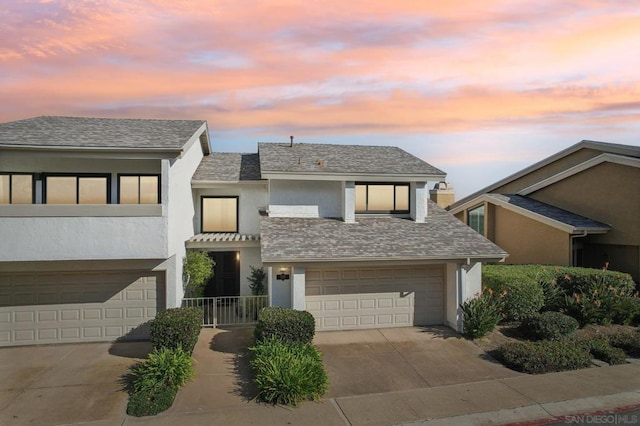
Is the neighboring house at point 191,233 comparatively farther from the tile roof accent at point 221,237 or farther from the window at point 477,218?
the window at point 477,218

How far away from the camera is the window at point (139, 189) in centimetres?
1420

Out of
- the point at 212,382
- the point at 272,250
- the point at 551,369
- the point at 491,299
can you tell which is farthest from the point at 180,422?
the point at 491,299

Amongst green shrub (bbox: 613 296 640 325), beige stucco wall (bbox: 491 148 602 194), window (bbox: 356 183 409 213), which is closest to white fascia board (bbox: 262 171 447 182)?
window (bbox: 356 183 409 213)

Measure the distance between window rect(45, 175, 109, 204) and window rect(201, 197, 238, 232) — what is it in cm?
419

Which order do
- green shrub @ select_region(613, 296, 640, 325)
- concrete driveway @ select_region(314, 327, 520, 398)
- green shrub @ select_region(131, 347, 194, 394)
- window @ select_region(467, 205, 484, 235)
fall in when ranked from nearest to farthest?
green shrub @ select_region(131, 347, 194, 394)
concrete driveway @ select_region(314, 327, 520, 398)
green shrub @ select_region(613, 296, 640, 325)
window @ select_region(467, 205, 484, 235)

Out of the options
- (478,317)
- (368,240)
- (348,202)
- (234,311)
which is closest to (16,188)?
(234,311)

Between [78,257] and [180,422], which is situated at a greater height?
[78,257]

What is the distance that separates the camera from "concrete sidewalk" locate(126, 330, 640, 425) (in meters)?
8.19

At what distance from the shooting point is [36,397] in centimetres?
909

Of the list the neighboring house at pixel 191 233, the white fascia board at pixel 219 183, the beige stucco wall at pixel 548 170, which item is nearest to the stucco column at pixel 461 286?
the neighboring house at pixel 191 233

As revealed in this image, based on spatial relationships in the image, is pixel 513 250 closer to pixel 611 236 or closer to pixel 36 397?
pixel 611 236

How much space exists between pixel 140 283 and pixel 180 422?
628cm

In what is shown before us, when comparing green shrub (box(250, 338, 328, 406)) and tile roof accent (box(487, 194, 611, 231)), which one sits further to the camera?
tile roof accent (box(487, 194, 611, 231))

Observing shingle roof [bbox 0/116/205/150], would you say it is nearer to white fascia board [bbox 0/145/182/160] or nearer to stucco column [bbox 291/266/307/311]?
white fascia board [bbox 0/145/182/160]
